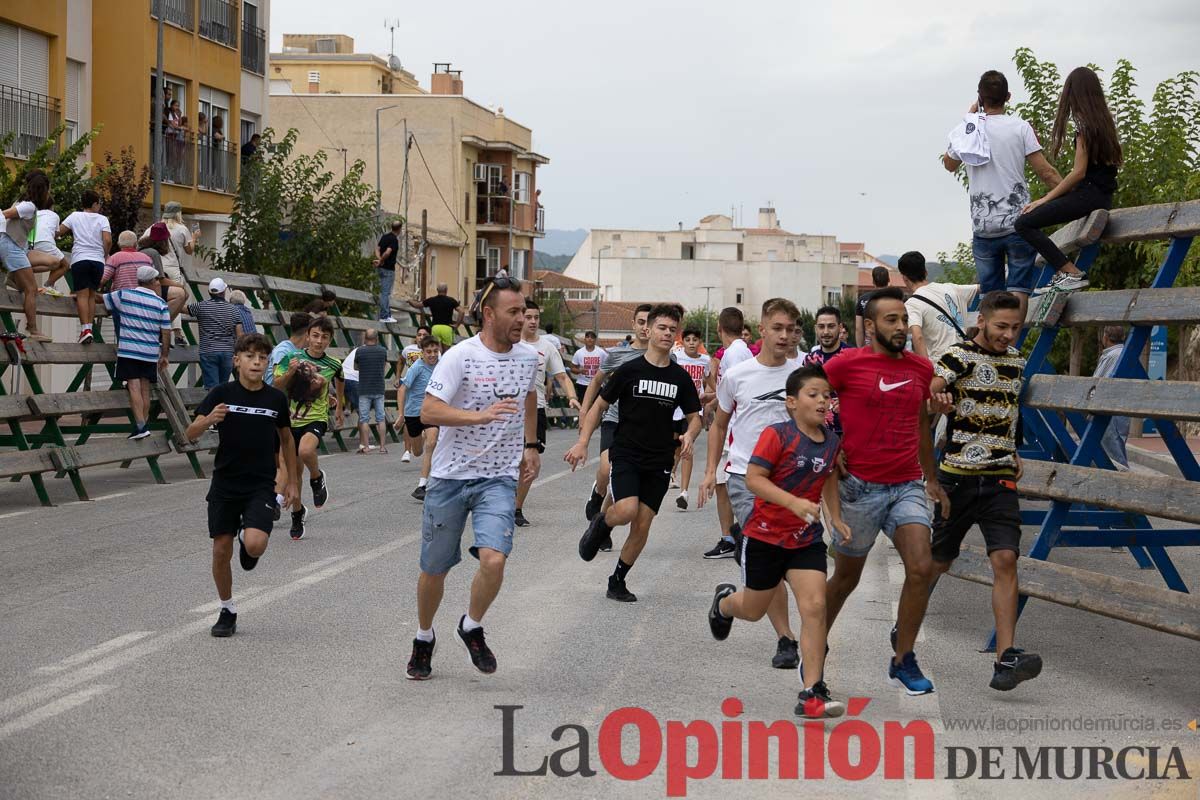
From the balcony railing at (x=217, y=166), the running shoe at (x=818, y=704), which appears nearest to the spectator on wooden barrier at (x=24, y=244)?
the running shoe at (x=818, y=704)

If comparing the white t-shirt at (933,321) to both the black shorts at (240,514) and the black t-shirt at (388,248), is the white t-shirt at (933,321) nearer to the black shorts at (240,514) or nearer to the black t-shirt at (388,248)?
the black shorts at (240,514)

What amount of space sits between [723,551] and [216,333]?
920 centimetres

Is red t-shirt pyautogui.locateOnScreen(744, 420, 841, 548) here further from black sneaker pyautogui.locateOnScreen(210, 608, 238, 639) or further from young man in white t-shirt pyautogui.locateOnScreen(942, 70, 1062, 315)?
young man in white t-shirt pyautogui.locateOnScreen(942, 70, 1062, 315)

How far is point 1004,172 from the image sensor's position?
1027 cm

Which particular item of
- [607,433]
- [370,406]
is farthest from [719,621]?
[370,406]

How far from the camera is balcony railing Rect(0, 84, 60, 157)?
30487 mm

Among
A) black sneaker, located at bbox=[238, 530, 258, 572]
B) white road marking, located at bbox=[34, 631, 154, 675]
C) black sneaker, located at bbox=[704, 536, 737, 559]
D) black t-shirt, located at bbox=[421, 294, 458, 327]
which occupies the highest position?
black t-shirt, located at bbox=[421, 294, 458, 327]

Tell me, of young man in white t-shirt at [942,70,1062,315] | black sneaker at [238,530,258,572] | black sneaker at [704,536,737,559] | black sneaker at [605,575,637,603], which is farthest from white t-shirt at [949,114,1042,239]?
black sneaker at [238,530,258,572]

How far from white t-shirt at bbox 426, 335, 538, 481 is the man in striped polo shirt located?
33.6ft

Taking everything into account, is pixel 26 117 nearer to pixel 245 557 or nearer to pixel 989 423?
pixel 245 557

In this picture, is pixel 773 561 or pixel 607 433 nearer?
pixel 773 561

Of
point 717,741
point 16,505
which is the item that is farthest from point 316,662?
point 16,505

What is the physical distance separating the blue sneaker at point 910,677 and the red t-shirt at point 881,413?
2.99 ft

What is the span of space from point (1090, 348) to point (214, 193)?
72.1 ft
